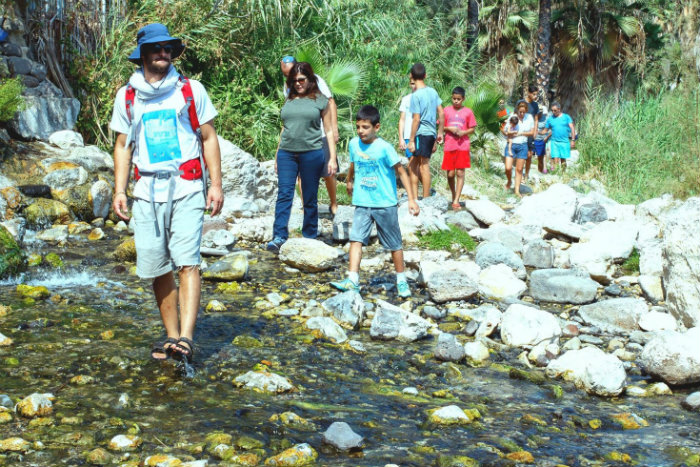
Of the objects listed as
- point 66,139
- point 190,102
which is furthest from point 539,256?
point 66,139

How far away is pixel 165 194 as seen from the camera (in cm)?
375

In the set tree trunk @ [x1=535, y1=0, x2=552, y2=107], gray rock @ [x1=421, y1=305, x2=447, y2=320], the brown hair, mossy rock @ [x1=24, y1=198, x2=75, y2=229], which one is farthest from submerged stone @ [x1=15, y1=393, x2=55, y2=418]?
tree trunk @ [x1=535, y1=0, x2=552, y2=107]

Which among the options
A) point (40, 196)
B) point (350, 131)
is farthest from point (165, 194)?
point (350, 131)

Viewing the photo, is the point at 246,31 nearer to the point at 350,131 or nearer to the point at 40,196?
the point at 350,131

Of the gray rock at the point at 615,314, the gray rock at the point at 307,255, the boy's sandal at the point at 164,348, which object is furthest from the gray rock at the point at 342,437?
the gray rock at the point at 307,255

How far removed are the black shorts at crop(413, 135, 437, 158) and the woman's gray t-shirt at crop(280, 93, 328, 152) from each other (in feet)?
7.53

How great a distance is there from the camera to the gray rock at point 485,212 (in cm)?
882

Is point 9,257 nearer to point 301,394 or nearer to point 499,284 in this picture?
point 301,394

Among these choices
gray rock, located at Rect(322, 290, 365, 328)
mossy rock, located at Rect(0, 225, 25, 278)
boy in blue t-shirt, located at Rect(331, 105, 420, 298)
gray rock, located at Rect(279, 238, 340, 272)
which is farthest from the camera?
gray rock, located at Rect(279, 238, 340, 272)

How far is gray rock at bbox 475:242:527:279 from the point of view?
22.2 ft

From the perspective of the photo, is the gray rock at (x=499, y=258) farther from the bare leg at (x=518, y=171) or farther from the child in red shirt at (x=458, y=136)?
the bare leg at (x=518, y=171)

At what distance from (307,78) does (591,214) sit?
Answer: 4.21 metres

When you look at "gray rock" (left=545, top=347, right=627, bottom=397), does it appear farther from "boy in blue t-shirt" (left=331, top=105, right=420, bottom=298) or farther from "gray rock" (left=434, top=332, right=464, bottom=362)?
"boy in blue t-shirt" (left=331, top=105, right=420, bottom=298)

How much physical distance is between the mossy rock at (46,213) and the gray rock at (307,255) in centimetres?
295
